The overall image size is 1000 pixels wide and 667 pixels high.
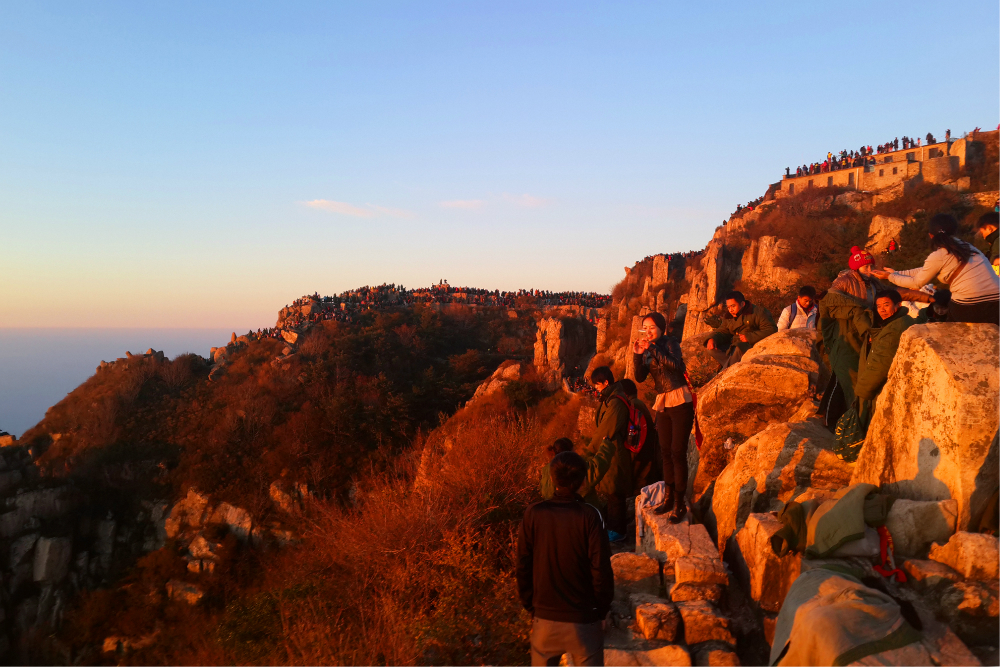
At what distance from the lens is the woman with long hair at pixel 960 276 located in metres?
4.04

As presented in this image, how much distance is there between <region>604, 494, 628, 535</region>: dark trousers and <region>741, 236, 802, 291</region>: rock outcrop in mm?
31071

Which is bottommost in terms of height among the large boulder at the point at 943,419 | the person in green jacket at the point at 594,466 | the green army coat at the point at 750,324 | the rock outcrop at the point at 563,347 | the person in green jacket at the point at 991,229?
the rock outcrop at the point at 563,347

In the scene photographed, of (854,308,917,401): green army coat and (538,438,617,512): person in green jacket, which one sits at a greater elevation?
(854,308,917,401): green army coat

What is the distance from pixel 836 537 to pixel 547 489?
2066 millimetres

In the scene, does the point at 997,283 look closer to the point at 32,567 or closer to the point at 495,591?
the point at 495,591

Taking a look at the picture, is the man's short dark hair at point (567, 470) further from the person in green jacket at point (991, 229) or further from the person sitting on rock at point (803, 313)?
the person sitting on rock at point (803, 313)

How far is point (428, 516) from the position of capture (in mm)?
6152

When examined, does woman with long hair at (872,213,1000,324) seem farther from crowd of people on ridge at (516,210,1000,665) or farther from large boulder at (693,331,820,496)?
large boulder at (693,331,820,496)

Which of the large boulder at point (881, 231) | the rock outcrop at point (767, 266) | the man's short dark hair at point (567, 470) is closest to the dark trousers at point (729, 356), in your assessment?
the man's short dark hair at point (567, 470)

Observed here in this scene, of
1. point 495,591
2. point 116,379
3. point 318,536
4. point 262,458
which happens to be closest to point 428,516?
point 495,591

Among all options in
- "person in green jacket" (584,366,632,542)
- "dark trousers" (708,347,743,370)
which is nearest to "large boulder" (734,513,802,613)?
"person in green jacket" (584,366,632,542)

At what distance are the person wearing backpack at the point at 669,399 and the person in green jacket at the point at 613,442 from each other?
311 mm

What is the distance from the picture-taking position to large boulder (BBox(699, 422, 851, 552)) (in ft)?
16.2

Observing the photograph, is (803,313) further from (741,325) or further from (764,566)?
(764,566)
